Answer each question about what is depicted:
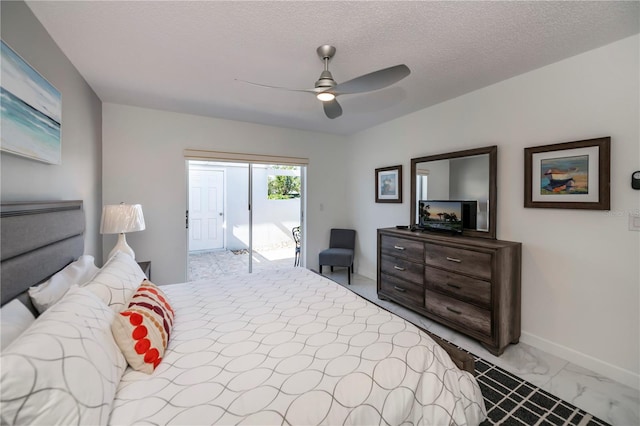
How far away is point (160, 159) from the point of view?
3.48 meters

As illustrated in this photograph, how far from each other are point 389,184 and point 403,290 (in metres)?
1.61

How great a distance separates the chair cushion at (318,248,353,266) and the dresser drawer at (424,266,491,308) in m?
1.46

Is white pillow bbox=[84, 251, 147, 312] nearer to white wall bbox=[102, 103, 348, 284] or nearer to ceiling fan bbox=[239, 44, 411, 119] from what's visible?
ceiling fan bbox=[239, 44, 411, 119]

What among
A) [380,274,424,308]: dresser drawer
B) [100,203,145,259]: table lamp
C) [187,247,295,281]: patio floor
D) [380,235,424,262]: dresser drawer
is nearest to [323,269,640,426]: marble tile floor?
[380,274,424,308]: dresser drawer

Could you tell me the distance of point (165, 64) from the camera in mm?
2271

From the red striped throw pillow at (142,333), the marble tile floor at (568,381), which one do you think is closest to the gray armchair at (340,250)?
the marble tile floor at (568,381)

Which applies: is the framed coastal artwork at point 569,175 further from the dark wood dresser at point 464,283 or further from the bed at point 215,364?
the bed at point 215,364

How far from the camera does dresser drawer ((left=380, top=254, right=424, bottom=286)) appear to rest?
2.93 meters

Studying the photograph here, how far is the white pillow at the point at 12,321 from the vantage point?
931mm

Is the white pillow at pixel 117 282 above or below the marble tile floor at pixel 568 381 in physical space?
above

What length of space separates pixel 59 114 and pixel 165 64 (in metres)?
0.88

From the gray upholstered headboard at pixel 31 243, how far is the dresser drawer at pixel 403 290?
3031 mm

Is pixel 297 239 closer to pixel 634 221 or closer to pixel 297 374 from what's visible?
pixel 297 374

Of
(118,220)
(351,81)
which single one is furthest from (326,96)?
(118,220)
